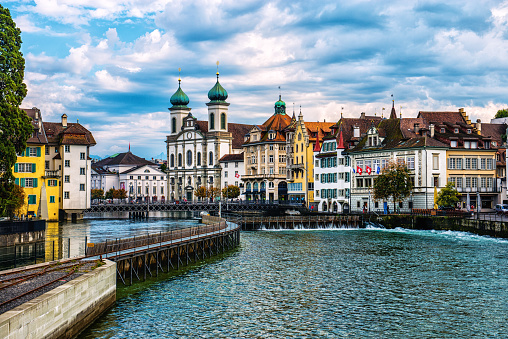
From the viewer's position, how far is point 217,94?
17825 cm

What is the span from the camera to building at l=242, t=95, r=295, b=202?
490 feet

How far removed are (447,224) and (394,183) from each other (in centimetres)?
1331

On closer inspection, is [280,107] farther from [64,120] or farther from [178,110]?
[64,120]

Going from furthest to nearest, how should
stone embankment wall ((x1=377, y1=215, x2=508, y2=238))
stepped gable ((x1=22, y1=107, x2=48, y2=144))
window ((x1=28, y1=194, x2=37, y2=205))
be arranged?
stepped gable ((x1=22, y1=107, x2=48, y2=144)) < window ((x1=28, y1=194, x2=37, y2=205)) < stone embankment wall ((x1=377, y1=215, x2=508, y2=238))

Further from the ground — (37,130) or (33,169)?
(37,130)

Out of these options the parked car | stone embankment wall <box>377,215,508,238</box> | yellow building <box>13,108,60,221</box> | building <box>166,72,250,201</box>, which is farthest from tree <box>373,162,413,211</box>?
building <box>166,72,250,201</box>

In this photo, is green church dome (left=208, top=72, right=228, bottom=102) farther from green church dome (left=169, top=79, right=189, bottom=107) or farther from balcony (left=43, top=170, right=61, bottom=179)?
balcony (left=43, top=170, right=61, bottom=179)

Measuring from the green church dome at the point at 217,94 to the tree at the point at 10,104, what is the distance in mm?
118825

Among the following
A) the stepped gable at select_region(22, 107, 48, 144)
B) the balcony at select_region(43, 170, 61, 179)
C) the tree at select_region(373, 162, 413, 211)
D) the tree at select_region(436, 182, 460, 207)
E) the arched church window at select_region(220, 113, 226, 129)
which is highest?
the arched church window at select_region(220, 113, 226, 129)

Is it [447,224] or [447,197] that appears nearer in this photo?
A: [447,224]

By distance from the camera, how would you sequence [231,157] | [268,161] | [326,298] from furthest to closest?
1. [231,157]
2. [268,161]
3. [326,298]

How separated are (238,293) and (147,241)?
32.3 feet

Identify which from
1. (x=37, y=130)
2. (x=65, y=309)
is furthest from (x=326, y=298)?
(x=37, y=130)

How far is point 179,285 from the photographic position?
1625 inches
